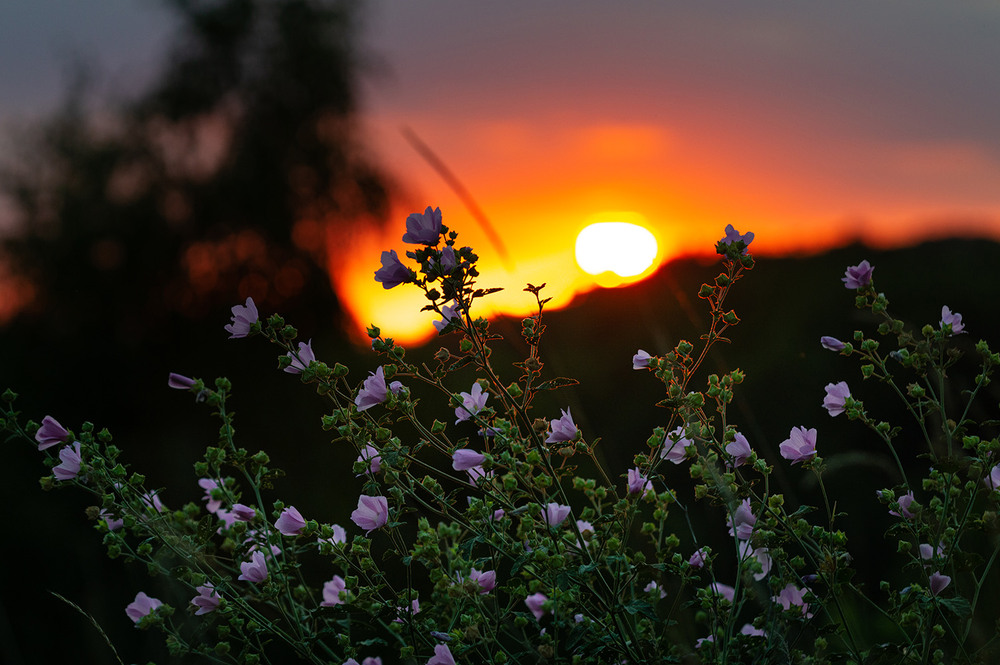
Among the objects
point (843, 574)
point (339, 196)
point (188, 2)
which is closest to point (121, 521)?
point (843, 574)

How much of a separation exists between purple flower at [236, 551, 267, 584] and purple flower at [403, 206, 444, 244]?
2.34 feet

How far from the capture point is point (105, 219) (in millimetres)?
10148

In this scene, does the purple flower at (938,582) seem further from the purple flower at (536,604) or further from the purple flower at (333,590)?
the purple flower at (333,590)

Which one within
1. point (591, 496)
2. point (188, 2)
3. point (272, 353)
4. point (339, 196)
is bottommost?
point (591, 496)

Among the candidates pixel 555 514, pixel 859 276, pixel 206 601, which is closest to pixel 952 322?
pixel 859 276

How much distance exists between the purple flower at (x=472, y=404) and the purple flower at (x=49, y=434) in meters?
0.77

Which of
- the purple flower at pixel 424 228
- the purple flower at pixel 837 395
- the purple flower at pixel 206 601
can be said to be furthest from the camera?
the purple flower at pixel 837 395

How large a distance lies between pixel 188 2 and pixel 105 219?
347 cm

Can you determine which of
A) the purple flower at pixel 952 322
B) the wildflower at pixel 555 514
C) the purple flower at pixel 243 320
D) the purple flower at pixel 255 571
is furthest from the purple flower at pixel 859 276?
the purple flower at pixel 255 571

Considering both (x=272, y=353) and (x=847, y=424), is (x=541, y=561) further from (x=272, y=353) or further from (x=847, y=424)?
(x=272, y=353)

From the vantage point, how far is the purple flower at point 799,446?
161 cm

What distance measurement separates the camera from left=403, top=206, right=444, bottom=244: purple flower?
4.55 feet

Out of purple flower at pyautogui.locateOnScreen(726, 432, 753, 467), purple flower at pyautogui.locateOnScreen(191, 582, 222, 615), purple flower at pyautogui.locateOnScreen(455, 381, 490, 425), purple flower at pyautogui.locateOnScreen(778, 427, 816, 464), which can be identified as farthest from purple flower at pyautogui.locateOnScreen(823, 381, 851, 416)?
purple flower at pyautogui.locateOnScreen(191, 582, 222, 615)

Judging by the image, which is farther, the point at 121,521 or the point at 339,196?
the point at 339,196
